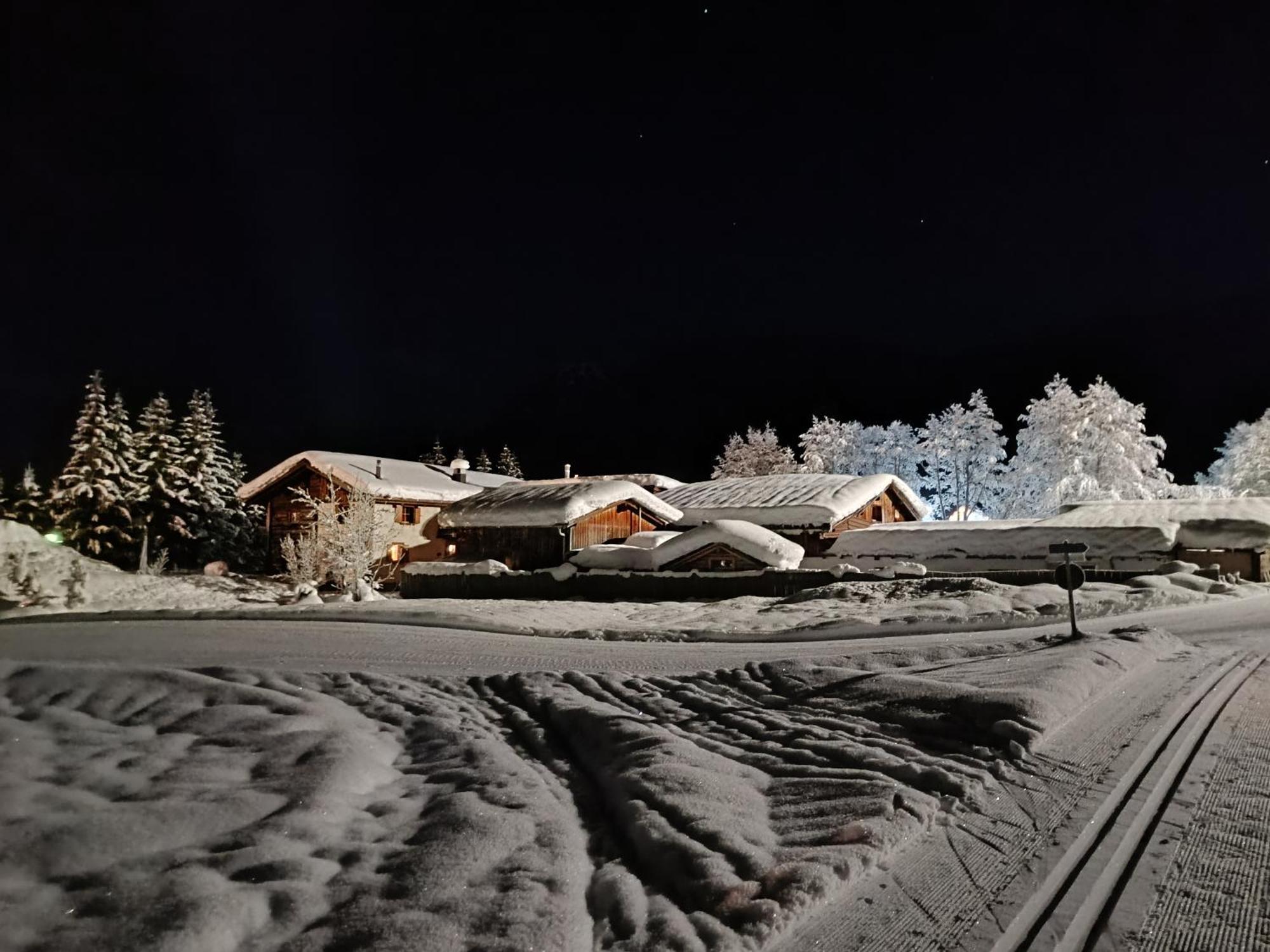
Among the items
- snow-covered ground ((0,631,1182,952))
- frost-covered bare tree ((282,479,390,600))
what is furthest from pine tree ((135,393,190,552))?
snow-covered ground ((0,631,1182,952))

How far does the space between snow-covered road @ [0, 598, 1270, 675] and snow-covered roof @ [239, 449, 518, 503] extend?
20.6 metres

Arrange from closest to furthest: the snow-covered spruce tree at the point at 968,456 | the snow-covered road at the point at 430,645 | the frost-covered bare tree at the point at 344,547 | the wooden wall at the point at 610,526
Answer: the snow-covered road at the point at 430,645 < the frost-covered bare tree at the point at 344,547 < the wooden wall at the point at 610,526 < the snow-covered spruce tree at the point at 968,456

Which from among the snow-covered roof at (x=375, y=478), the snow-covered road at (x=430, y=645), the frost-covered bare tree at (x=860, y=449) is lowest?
the snow-covered road at (x=430, y=645)

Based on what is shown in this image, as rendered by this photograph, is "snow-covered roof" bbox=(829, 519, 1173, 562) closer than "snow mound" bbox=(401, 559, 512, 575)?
Yes

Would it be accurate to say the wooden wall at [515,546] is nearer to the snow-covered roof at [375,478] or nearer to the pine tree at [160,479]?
the snow-covered roof at [375,478]

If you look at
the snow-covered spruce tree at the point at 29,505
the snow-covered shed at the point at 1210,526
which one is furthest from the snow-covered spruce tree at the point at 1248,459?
the snow-covered spruce tree at the point at 29,505

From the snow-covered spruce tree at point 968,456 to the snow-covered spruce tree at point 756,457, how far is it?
40.3ft

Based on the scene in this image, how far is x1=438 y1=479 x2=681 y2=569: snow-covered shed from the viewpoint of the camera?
35188mm

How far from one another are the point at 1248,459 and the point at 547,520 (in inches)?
1867

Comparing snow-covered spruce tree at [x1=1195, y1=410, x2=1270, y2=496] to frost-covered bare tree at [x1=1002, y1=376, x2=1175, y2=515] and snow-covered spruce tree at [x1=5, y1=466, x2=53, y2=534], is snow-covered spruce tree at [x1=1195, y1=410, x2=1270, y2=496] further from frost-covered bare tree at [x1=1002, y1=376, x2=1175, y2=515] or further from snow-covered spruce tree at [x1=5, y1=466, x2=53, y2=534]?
snow-covered spruce tree at [x1=5, y1=466, x2=53, y2=534]

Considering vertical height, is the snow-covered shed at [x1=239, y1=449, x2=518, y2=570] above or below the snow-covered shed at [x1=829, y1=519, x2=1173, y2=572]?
above

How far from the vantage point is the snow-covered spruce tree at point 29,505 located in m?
45.1

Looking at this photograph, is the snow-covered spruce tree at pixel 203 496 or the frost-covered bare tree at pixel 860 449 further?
the frost-covered bare tree at pixel 860 449

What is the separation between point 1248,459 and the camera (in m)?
50.2
